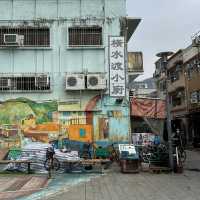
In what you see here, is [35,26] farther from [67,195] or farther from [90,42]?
[67,195]

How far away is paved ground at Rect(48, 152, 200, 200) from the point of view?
12134mm

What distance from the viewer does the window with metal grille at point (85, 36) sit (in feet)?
76.0

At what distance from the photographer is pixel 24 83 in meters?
22.7

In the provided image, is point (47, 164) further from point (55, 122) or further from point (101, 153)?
point (101, 153)

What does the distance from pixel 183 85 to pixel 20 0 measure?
26.9 metres

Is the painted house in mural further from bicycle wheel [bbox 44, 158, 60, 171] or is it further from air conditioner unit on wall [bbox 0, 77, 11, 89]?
bicycle wheel [bbox 44, 158, 60, 171]

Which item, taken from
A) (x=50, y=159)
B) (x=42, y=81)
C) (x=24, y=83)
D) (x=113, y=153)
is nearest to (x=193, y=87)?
(x=113, y=153)

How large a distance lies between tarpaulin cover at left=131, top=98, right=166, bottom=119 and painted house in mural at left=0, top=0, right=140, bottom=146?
6.02 ft

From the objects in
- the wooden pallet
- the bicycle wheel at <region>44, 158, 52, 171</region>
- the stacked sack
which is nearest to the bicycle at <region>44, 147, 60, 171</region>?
the bicycle wheel at <region>44, 158, 52, 171</region>

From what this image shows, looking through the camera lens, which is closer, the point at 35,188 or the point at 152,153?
the point at 35,188

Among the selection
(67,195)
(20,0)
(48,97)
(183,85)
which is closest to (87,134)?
(48,97)

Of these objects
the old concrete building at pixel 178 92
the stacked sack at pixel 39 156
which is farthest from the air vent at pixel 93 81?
the old concrete building at pixel 178 92

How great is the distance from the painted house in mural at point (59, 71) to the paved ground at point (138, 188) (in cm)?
498

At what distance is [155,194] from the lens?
12.5 m
